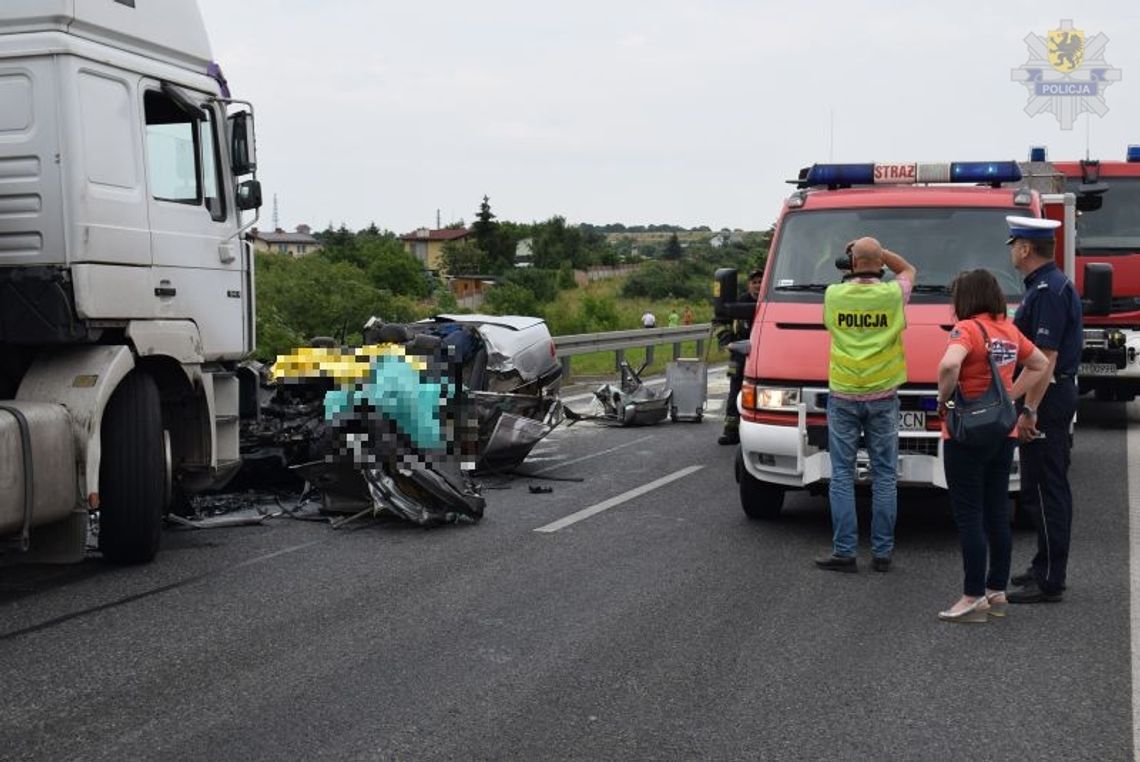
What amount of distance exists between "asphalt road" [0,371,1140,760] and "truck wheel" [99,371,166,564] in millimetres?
184

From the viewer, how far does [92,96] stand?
7.47m

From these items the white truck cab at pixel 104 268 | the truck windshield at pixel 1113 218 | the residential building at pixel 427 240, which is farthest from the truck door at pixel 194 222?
the residential building at pixel 427 240

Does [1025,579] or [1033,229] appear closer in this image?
[1033,229]

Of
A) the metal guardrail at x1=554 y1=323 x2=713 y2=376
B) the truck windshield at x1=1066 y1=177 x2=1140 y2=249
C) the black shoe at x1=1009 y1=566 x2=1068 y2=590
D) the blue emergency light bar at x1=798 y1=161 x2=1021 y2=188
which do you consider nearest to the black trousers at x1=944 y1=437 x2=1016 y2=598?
the black shoe at x1=1009 y1=566 x2=1068 y2=590

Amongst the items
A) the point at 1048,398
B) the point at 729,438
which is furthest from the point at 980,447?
the point at 729,438

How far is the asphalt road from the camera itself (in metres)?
4.74

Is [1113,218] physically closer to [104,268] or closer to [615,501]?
[615,501]

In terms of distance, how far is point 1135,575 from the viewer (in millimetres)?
7371

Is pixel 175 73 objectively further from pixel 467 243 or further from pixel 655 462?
pixel 467 243

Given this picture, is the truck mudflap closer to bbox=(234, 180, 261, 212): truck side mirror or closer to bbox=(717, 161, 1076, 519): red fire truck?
bbox=(717, 161, 1076, 519): red fire truck

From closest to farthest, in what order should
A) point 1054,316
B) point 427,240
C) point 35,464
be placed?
1. point 1054,316
2. point 35,464
3. point 427,240

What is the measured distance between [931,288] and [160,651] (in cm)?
555

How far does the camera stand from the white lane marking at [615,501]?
903cm

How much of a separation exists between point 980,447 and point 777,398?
2110 millimetres
